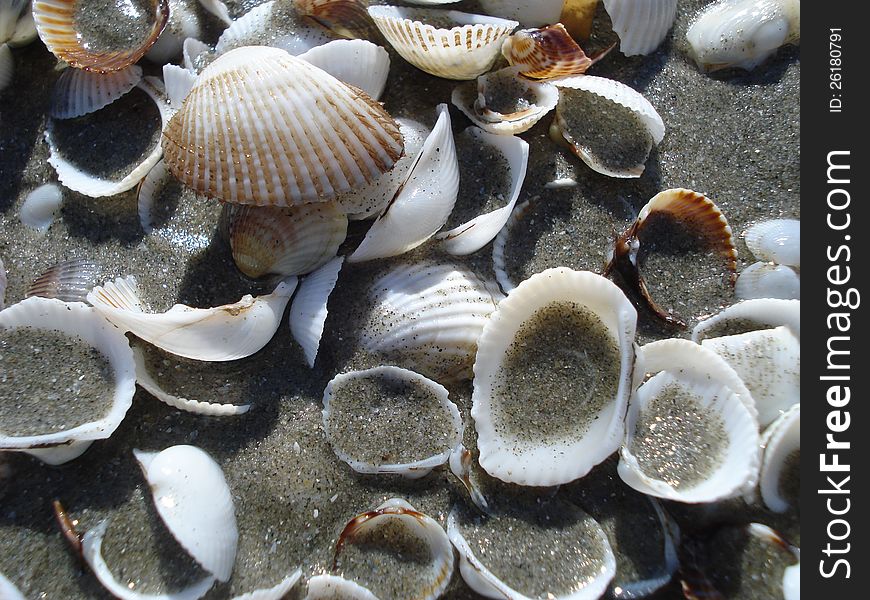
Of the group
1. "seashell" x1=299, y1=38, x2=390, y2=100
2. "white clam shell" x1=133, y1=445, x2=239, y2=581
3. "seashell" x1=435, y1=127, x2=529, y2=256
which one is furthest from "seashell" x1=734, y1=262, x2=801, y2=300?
"white clam shell" x1=133, y1=445, x2=239, y2=581

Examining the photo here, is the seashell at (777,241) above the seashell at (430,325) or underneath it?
above

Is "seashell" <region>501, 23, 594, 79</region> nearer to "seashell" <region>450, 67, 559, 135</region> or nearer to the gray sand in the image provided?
"seashell" <region>450, 67, 559, 135</region>

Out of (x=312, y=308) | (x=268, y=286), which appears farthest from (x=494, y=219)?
(x=268, y=286)

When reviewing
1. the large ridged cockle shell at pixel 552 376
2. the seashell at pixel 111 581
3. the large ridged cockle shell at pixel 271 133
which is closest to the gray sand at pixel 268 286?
the seashell at pixel 111 581

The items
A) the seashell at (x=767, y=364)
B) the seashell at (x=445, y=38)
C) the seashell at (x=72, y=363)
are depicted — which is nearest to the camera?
the seashell at (x=72, y=363)

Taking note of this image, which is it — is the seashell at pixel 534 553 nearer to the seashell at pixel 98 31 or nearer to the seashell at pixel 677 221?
the seashell at pixel 677 221
